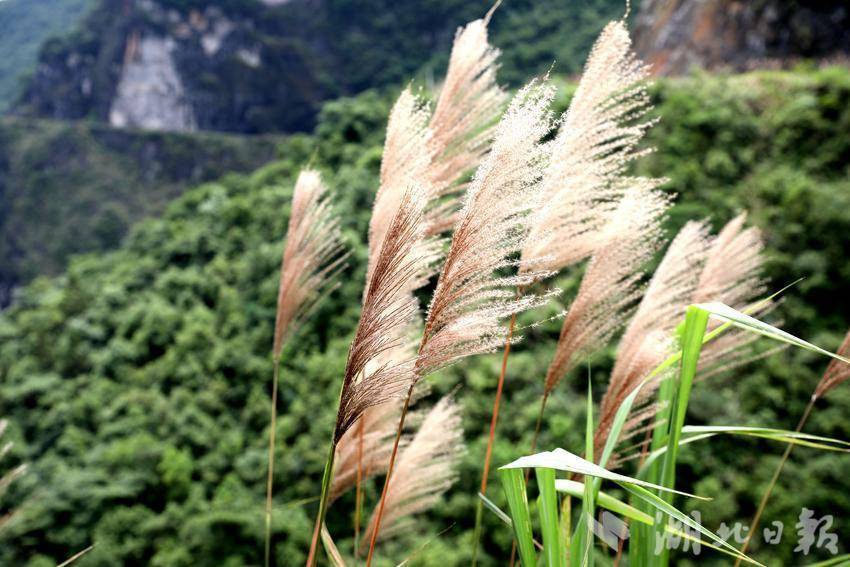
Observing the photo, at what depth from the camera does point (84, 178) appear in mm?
30938

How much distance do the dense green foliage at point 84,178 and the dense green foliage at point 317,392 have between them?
21.4 m

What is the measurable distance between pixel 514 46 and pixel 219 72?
86.1 ft

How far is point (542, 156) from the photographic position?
604 millimetres

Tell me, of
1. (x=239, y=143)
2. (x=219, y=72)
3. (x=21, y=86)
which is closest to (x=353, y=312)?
(x=239, y=143)

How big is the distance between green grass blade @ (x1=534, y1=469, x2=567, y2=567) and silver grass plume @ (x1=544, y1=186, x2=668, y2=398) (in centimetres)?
21

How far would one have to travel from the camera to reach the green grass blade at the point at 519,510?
554 millimetres

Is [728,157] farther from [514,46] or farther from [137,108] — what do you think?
[137,108]

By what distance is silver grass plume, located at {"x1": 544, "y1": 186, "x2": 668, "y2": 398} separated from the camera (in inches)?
30.3

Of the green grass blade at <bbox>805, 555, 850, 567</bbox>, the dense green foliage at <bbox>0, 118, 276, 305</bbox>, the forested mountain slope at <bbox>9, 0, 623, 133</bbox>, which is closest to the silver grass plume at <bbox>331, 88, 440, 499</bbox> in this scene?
the green grass blade at <bbox>805, 555, 850, 567</bbox>

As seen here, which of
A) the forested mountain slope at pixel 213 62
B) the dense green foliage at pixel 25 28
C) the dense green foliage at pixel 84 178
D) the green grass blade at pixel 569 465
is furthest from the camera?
the dense green foliage at pixel 25 28

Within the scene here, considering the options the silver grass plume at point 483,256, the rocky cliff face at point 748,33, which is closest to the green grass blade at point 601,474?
the silver grass plume at point 483,256

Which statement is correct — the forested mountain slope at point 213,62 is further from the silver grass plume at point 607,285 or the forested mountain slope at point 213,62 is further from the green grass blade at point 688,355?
the green grass blade at point 688,355

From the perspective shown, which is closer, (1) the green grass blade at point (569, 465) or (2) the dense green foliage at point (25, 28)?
(1) the green grass blade at point (569, 465)

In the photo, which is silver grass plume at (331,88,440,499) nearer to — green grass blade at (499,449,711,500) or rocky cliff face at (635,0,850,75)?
green grass blade at (499,449,711,500)
